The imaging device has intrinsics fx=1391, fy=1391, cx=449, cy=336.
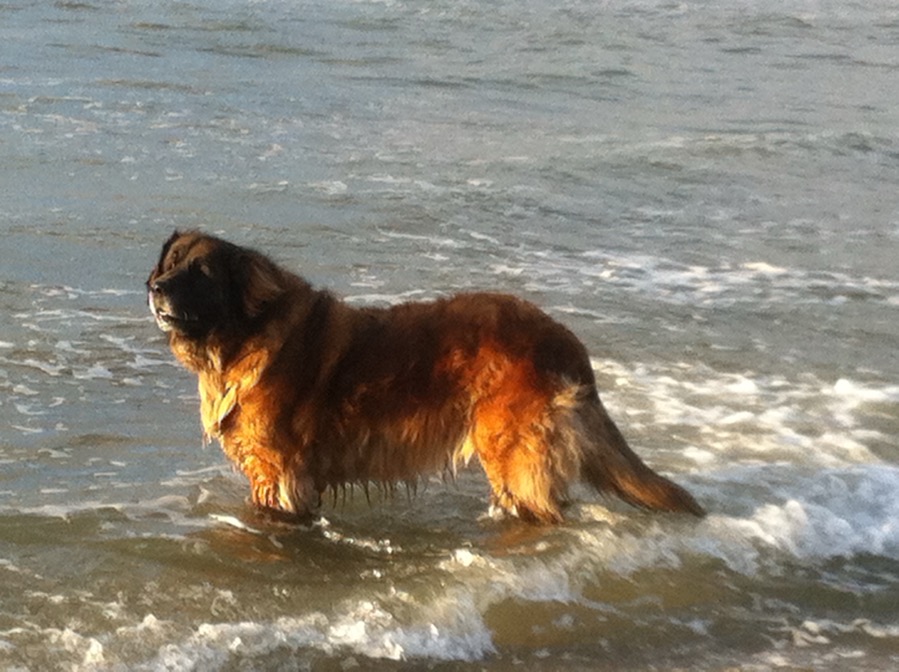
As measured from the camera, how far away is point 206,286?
18.7 ft

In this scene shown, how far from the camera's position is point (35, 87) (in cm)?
1523

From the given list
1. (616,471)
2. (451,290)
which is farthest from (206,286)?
(451,290)

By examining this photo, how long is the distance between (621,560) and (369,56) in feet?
48.8

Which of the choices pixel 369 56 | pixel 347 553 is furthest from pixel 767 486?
pixel 369 56

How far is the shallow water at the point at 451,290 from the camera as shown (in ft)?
16.9

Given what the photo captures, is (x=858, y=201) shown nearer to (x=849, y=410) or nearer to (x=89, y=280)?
(x=849, y=410)

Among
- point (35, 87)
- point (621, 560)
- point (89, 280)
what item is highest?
point (35, 87)

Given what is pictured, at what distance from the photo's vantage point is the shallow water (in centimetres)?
516

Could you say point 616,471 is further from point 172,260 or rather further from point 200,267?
point 172,260

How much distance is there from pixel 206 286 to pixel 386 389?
86 cm

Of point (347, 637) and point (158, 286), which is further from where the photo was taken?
point (158, 286)

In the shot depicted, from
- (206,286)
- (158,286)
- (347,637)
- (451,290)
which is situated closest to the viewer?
(347,637)

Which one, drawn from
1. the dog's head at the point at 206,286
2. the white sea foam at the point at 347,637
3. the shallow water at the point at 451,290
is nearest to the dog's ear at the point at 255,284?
the dog's head at the point at 206,286

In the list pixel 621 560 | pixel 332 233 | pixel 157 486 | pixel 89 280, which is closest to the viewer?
pixel 621 560
